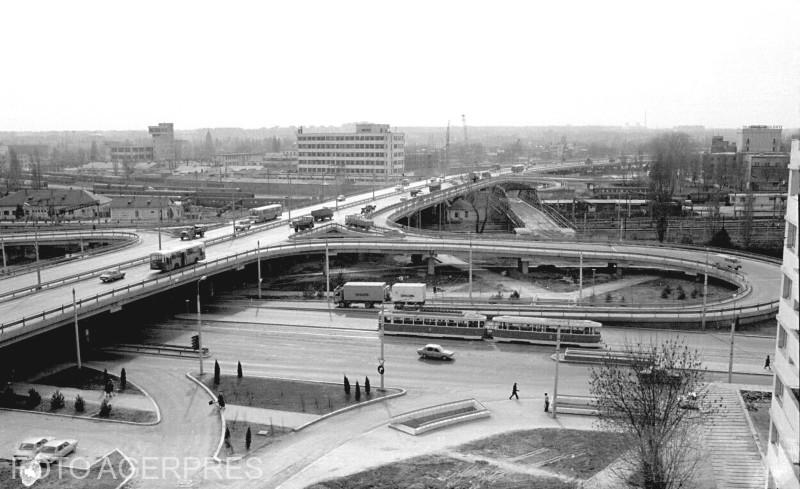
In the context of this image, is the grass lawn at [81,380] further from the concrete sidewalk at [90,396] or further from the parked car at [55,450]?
the parked car at [55,450]

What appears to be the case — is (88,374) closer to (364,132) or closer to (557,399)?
(557,399)

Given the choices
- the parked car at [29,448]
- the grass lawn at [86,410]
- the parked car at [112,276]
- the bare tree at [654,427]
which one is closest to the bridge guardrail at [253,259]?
the parked car at [112,276]

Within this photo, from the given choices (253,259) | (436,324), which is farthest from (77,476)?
(253,259)

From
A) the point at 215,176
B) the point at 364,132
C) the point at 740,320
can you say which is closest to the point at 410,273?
the point at 740,320

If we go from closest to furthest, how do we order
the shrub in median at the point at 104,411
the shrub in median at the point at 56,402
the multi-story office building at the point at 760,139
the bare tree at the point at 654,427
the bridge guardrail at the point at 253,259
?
the bare tree at the point at 654,427, the shrub in median at the point at 104,411, the shrub in median at the point at 56,402, the bridge guardrail at the point at 253,259, the multi-story office building at the point at 760,139

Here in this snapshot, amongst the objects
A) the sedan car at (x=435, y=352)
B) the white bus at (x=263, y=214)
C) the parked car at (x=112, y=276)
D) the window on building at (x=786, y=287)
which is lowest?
the sedan car at (x=435, y=352)

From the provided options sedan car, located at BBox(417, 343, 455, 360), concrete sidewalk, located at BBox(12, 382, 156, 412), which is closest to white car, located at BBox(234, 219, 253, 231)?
sedan car, located at BBox(417, 343, 455, 360)
